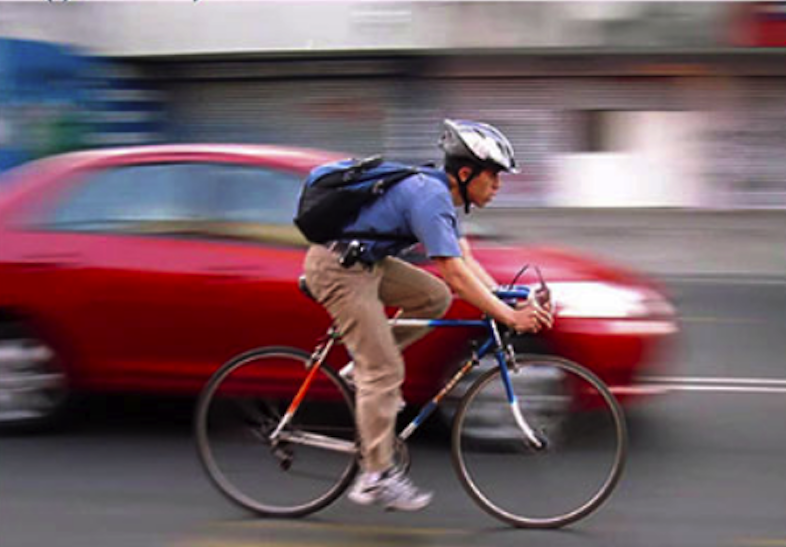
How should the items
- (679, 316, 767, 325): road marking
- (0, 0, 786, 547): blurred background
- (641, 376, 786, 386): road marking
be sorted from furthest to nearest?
(0, 0, 786, 547): blurred background < (679, 316, 767, 325): road marking < (641, 376, 786, 386): road marking

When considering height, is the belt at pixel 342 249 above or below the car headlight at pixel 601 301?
above

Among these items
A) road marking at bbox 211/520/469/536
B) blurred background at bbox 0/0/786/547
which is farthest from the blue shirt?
blurred background at bbox 0/0/786/547

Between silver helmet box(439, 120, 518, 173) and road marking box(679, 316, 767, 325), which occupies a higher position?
silver helmet box(439, 120, 518, 173)

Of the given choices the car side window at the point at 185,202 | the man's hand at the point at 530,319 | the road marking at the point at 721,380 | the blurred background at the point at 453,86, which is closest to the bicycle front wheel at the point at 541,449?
the man's hand at the point at 530,319

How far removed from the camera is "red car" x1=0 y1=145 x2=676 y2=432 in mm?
5906

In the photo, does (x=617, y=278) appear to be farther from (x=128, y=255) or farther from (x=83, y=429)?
(x=83, y=429)

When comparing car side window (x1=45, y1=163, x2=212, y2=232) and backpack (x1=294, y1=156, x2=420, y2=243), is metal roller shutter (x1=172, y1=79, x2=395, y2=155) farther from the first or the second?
backpack (x1=294, y1=156, x2=420, y2=243)

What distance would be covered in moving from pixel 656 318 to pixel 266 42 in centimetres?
1276

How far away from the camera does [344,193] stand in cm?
457

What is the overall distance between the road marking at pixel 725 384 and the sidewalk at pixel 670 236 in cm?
624

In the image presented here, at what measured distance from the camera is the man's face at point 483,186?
4605mm

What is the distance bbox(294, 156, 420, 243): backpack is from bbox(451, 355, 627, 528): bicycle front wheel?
0.72 metres

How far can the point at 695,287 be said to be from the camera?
499 inches

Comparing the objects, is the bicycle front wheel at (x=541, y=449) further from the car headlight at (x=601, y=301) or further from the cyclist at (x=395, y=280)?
the car headlight at (x=601, y=301)
